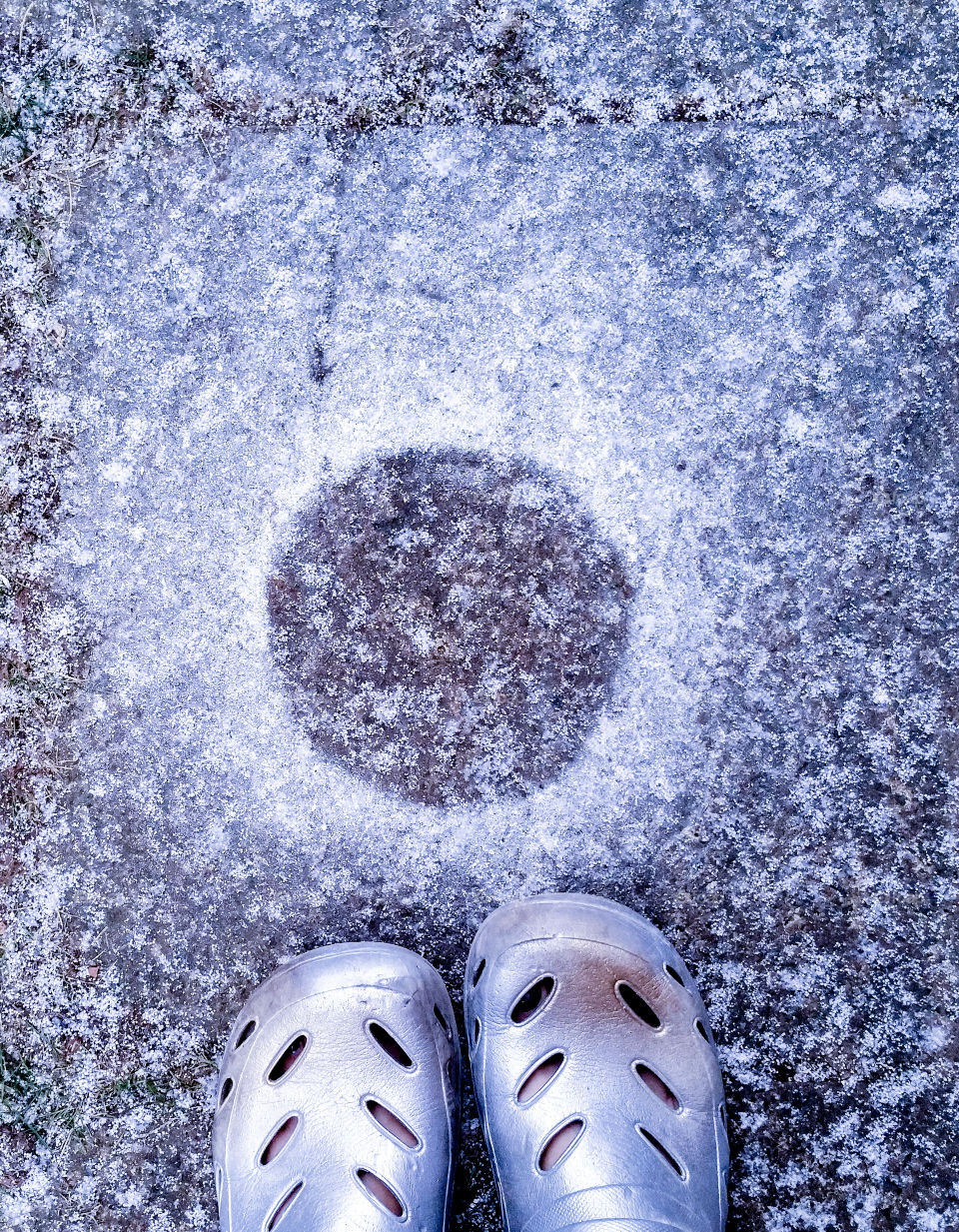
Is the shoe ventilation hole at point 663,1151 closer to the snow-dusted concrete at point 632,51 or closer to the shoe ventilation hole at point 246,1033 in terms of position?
the shoe ventilation hole at point 246,1033

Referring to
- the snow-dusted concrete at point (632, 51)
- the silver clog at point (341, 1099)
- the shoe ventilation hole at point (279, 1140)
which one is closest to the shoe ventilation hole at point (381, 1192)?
the silver clog at point (341, 1099)

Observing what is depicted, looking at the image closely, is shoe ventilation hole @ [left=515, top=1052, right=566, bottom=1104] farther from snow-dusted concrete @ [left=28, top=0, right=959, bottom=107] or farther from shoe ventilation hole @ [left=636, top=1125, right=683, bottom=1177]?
snow-dusted concrete @ [left=28, top=0, right=959, bottom=107]

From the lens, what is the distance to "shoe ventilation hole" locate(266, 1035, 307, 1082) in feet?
4.64

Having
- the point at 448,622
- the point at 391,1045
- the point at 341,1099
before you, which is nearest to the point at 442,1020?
the point at 391,1045

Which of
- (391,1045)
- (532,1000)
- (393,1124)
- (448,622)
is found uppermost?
(448,622)

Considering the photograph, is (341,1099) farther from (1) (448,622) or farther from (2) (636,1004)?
(1) (448,622)

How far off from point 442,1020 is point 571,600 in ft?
2.37

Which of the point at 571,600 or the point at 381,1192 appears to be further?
the point at 571,600

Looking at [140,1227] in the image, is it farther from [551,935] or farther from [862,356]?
[862,356]

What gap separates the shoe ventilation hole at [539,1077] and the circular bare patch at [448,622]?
42 cm

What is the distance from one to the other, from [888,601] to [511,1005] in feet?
2.97

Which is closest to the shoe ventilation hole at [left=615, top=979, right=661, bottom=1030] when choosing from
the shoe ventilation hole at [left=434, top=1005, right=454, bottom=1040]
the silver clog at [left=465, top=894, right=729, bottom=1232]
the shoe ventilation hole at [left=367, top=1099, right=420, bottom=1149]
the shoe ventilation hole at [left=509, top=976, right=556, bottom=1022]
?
the silver clog at [left=465, top=894, right=729, bottom=1232]

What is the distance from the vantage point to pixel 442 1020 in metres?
1.44

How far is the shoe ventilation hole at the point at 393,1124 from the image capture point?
1383 millimetres
